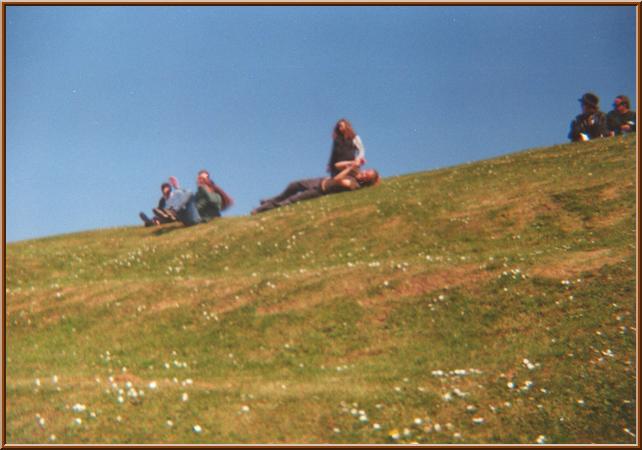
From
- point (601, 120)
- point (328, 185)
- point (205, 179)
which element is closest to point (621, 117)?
point (601, 120)

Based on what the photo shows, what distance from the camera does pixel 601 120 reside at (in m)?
32.4

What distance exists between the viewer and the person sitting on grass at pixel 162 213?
33.7 metres

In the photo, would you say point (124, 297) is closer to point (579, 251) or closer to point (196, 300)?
point (196, 300)

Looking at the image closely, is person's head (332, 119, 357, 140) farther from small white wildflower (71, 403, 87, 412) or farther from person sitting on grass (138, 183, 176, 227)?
small white wildflower (71, 403, 87, 412)

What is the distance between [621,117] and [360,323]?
22.6 m

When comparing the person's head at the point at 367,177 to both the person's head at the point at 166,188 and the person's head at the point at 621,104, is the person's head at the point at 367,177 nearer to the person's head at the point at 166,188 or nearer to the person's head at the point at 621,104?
the person's head at the point at 166,188

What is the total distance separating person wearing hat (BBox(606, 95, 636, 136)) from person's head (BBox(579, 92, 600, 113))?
2.95 ft

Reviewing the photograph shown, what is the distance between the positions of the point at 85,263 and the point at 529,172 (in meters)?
19.1

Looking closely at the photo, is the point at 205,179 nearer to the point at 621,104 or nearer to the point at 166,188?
the point at 166,188

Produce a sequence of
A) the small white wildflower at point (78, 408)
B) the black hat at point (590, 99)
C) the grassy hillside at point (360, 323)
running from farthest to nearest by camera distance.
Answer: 1. the black hat at point (590, 99)
2. the small white wildflower at point (78, 408)
3. the grassy hillside at point (360, 323)

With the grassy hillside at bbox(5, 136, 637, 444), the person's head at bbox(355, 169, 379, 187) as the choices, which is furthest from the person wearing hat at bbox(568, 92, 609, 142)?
the person's head at bbox(355, 169, 379, 187)

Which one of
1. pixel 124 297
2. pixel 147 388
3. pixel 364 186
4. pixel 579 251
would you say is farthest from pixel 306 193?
pixel 147 388

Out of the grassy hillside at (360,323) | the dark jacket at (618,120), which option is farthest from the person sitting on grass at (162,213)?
the dark jacket at (618,120)

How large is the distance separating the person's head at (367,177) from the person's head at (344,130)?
6.24 feet
